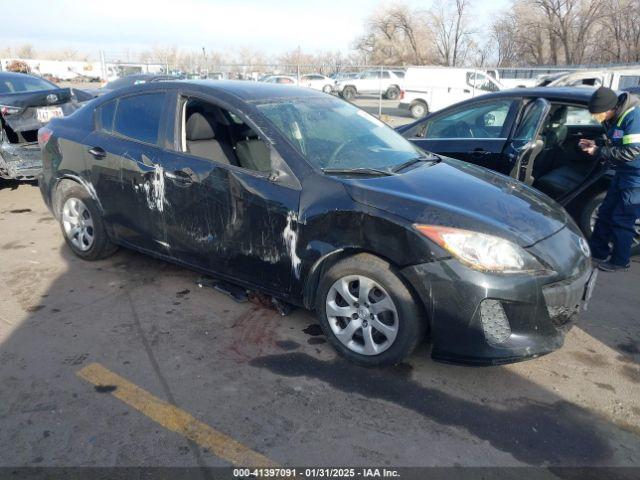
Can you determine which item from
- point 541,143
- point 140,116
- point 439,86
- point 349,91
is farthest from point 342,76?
point 140,116

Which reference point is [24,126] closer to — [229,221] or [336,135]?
[229,221]

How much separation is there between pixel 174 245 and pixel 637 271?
4.40 metres

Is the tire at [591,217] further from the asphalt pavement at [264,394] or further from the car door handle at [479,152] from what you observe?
the asphalt pavement at [264,394]

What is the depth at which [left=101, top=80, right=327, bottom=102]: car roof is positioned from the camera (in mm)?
3771

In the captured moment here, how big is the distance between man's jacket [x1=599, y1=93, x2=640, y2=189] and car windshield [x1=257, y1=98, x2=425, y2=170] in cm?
195

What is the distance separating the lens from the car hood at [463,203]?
286cm

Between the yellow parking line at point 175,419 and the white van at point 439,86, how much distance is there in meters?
17.4

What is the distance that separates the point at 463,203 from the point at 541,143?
8.13 ft

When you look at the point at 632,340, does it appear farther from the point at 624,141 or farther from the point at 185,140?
the point at 185,140

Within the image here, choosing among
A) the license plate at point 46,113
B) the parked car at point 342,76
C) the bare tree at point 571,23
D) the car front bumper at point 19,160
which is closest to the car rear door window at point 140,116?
the car front bumper at point 19,160

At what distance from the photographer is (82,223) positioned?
465cm

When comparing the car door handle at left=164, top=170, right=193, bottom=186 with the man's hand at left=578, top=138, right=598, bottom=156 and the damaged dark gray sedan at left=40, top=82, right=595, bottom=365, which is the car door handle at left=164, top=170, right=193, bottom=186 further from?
the man's hand at left=578, top=138, right=598, bottom=156

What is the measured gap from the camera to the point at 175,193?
3807mm

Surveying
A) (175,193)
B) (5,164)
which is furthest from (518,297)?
(5,164)
